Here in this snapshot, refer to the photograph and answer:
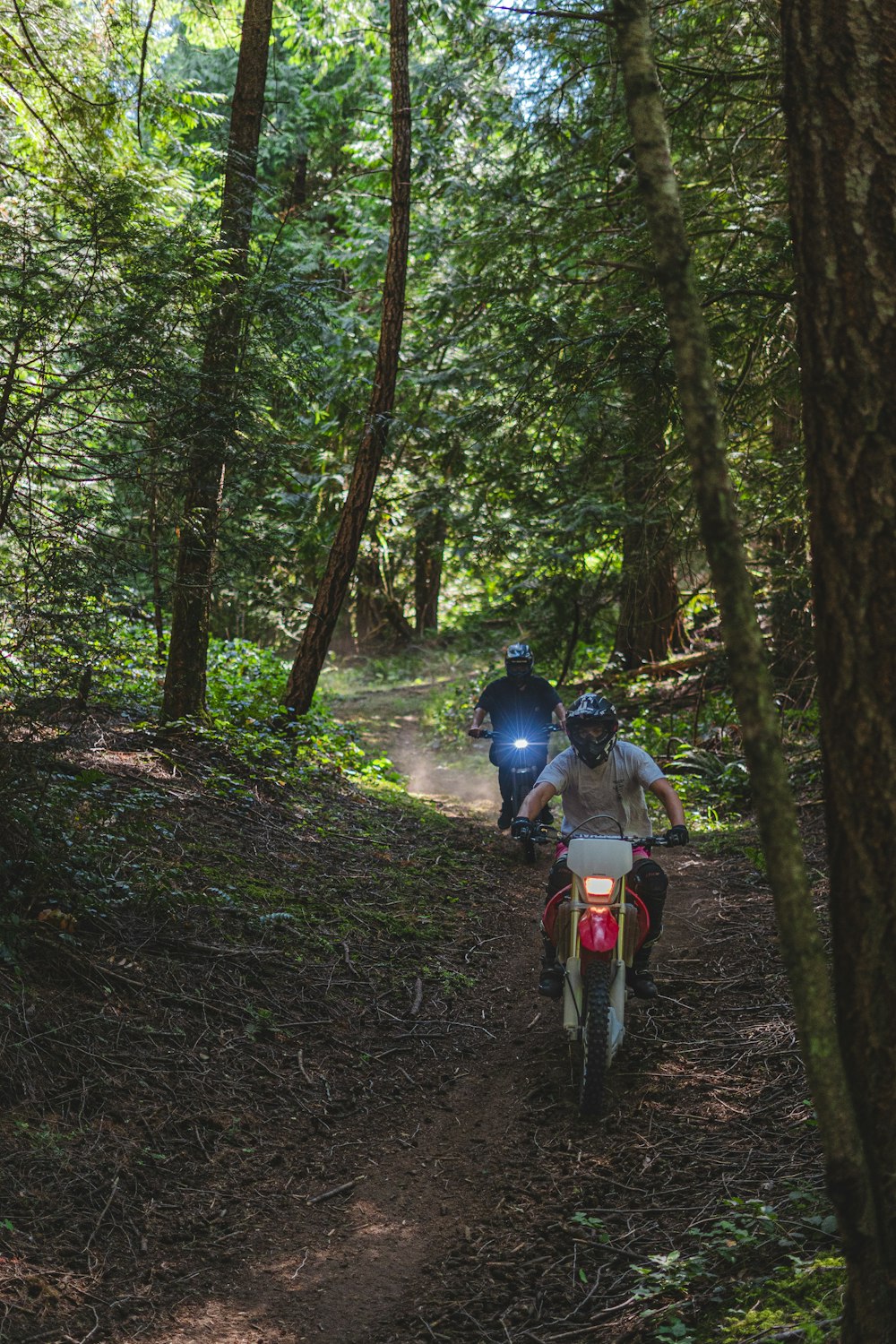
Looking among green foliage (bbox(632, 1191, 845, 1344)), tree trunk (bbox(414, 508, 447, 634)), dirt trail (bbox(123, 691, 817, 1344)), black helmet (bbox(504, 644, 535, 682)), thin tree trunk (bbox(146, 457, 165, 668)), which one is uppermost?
tree trunk (bbox(414, 508, 447, 634))

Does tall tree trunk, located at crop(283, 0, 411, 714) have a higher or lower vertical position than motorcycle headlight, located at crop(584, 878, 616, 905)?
higher

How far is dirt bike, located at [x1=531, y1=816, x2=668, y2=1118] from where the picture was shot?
16.8 ft

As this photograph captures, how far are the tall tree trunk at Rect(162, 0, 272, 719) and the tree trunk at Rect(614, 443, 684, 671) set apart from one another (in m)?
3.81

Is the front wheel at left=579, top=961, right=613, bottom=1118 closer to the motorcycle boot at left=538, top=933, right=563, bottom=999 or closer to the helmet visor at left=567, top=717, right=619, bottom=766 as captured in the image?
the motorcycle boot at left=538, top=933, right=563, bottom=999

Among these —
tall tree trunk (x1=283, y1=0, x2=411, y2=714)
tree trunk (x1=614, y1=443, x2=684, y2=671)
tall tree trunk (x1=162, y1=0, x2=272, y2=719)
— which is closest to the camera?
tall tree trunk (x1=162, y1=0, x2=272, y2=719)

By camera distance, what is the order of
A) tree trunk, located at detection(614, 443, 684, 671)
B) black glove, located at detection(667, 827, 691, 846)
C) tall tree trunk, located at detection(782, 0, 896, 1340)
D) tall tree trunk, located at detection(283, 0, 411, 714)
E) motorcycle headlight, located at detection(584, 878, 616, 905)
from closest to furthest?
1. tall tree trunk, located at detection(782, 0, 896, 1340)
2. motorcycle headlight, located at detection(584, 878, 616, 905)
3. black glove, located at detection(667, 827, 691, 846)
4. tree trunk, located at detection(614, 443, 684, 671)
5. tall tree trunk, located at detection(283, 0, 411, 714)

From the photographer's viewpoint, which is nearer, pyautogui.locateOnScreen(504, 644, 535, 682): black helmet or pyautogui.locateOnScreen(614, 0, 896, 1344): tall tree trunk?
pyautogui.locateOnScreen(614, 0, 896, 1344): tall tree trunk

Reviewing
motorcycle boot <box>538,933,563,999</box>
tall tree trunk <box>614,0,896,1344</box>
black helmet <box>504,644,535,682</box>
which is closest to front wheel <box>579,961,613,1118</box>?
motorcycle boot <box>538,933,563,999</box>

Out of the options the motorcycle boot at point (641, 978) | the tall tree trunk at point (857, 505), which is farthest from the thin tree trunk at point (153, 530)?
the tall tree trunk at point (857, 505)

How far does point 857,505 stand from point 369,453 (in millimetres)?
10614

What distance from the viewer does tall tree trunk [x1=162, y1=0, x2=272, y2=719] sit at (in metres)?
7.12

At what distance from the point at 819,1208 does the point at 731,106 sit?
335 inches

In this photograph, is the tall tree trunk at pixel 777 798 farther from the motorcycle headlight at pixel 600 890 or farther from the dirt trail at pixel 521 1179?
the motorcycle headlight at pixel 600 890

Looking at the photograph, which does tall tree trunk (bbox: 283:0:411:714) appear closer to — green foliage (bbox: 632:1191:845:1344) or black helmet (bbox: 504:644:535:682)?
black helmet (bbox: 504:644:535:682)
